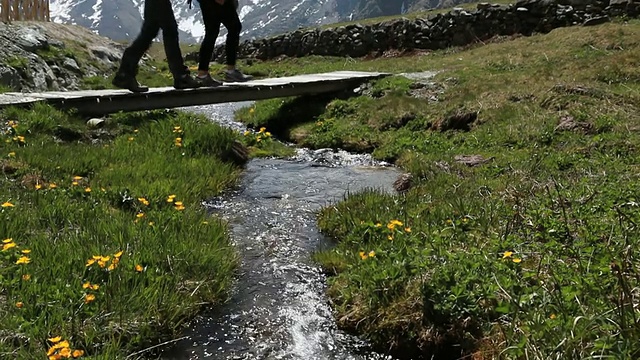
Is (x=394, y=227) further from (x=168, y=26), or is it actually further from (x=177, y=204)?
(x=168, y=26)

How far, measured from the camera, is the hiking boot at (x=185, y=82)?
10.1 metres

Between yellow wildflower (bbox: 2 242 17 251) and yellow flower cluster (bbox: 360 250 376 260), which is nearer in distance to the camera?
yellow wildflower (bbox: 2 242 17 251)

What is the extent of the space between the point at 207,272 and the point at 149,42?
5900mm

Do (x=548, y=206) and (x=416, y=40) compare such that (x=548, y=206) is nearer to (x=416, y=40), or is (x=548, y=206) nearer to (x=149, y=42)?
(x=149, y=42)

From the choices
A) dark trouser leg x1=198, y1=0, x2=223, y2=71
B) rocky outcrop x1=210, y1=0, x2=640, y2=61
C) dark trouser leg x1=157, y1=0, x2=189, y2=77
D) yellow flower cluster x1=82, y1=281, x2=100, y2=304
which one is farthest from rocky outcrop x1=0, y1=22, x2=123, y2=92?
rocky outcrop x1=210, y1=0, x2=640, y2=61

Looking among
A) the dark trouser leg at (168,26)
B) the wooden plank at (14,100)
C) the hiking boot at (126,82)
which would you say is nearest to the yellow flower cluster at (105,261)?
the wooden plank at (14,100)

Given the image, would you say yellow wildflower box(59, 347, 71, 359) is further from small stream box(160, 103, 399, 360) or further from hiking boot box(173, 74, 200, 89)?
hiking boot box(173, 74, 200, 89)

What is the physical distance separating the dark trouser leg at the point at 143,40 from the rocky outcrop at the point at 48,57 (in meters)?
3.76

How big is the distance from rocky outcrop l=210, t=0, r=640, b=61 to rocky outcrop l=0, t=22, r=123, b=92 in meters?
14.9

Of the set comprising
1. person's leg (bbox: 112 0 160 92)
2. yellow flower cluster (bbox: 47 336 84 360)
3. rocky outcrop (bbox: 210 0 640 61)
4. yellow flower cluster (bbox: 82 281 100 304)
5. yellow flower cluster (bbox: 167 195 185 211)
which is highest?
person's leg (bbox: 112 0 160 92)

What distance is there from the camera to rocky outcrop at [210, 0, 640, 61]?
870 inches

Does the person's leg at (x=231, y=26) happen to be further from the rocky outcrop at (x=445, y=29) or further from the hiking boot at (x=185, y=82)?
the rocky outcrop at (x=445, y=29)

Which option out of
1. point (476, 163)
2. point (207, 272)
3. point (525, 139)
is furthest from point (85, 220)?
point (525, 139)

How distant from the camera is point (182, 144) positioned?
8758 millimetres
